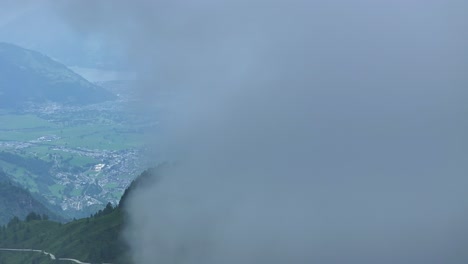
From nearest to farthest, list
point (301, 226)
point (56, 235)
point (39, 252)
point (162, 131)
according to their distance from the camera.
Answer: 1. point (301, 226)
2. point (39, 252)
3. point (56, 235)
4. point (162, 131)

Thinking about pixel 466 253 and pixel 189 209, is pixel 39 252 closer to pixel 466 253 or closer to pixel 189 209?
pixel 189 209

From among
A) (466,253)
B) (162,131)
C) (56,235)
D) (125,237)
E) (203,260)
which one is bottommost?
(466,253)

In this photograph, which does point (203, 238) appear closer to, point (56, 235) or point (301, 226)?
point (301, 226)

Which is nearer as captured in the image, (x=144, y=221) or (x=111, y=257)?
(x=111, y=257)

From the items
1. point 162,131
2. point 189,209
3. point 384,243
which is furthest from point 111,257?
point 162,131

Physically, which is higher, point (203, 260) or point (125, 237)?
point (125, 237)

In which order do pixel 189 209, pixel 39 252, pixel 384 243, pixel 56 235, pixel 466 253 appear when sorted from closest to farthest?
pixel 466 253, pixel 384 243, pixel 189 209, pixel 39 252, pixel 56 235

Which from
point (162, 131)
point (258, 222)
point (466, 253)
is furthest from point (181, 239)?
point (162, 131)

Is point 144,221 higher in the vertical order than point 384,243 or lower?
higher

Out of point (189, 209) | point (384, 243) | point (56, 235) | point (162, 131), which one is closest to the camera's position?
point (384, 243)
